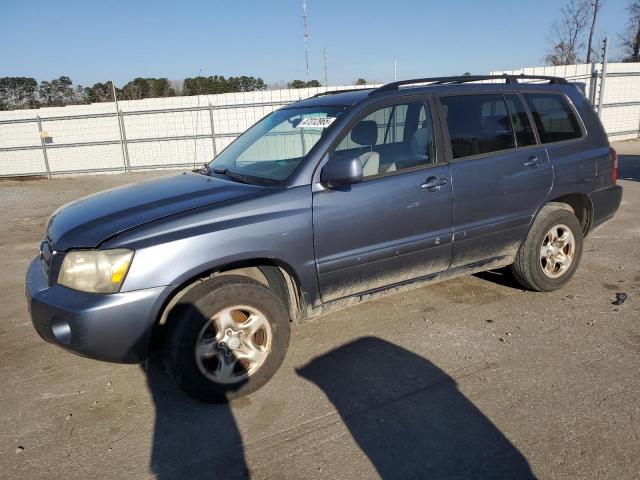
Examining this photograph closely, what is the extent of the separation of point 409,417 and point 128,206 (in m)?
2.14

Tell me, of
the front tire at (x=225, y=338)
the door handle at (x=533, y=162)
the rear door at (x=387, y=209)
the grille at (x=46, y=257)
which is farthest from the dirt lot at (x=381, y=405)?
the door handle at (x=533, y=162)

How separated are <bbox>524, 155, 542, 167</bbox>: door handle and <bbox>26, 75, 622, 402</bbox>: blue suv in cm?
1

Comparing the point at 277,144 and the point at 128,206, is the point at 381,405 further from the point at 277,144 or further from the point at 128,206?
the point at 277,144

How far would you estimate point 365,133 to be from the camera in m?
3.51

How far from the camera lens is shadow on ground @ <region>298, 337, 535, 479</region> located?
236 cm

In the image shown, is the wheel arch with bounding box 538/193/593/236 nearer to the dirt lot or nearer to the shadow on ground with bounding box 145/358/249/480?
the dirt lot

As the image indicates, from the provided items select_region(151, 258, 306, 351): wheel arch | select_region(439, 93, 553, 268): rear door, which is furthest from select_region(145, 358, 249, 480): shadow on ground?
select_region(439, 93, 553, 268): rear door

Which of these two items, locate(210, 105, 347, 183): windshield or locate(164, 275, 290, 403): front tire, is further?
locate(210, 105, 347, 183): windshield

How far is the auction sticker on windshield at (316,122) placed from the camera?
342 cm

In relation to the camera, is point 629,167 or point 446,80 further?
point 629,167

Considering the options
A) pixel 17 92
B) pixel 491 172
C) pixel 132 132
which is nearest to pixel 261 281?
pixel 491 172

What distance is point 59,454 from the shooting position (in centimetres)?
257

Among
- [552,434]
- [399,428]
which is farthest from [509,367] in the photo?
[399,428]

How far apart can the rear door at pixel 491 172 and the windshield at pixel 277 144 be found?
99 centimetres
